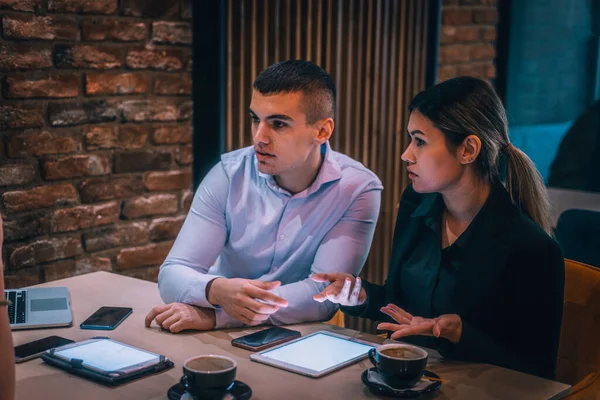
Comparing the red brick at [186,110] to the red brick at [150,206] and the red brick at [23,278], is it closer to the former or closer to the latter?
the red brick at [150,206]

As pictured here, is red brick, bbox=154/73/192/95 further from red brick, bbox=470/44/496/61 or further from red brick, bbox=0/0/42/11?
red brick, bbox=470/44/496/61

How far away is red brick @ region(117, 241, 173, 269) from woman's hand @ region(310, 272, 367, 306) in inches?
45.8

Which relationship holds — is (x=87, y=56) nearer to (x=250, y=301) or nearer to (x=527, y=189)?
(x=250, y=301)

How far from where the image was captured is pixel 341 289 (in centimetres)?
178

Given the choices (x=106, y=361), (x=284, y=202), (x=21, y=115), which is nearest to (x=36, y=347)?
(x=106, y=361)

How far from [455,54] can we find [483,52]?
286 mm

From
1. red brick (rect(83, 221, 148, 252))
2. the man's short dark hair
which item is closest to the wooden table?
the man's short dark hair

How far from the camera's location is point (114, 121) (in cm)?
264

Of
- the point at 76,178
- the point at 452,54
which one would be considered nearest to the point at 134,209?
the point at 76,178

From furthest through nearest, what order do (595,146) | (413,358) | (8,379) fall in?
(595,146) < (413,358) < (8,379)

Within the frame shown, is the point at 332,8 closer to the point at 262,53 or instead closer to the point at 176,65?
the point at 262,53

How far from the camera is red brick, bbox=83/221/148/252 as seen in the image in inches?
104

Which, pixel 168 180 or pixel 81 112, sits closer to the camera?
pixel 81 112

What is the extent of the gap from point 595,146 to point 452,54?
40.3 inches
